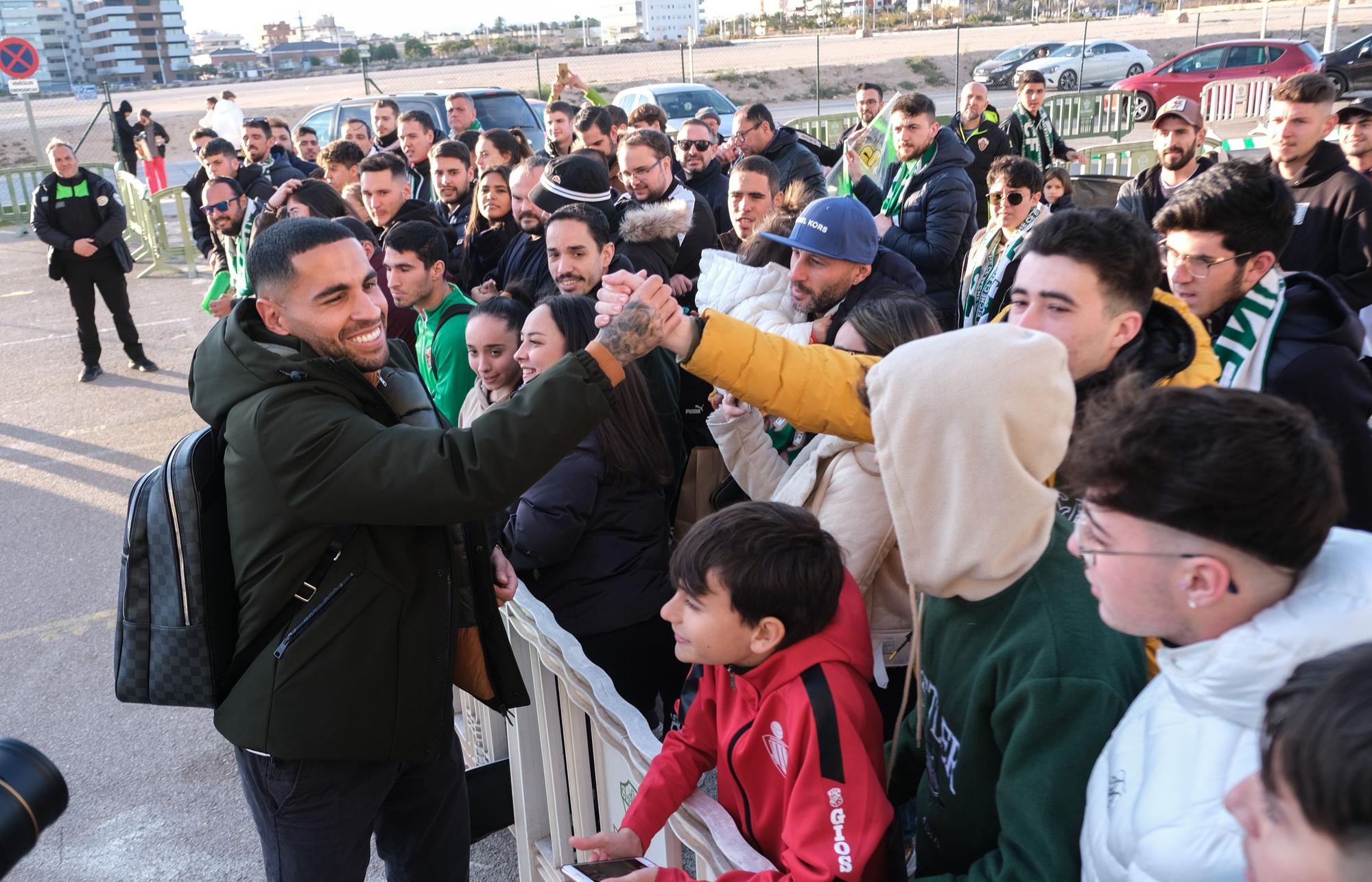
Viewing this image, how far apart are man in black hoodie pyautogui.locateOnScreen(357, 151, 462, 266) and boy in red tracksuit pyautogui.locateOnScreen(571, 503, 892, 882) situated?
4.52 m

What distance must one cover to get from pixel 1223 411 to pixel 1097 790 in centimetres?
53

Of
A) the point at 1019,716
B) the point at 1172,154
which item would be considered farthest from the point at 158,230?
the point at 1019,716

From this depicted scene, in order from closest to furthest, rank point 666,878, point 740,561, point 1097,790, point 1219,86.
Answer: point 1097,790
point 666,878
point 740,561
point 1219,86

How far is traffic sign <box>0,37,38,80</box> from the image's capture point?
15039 mm

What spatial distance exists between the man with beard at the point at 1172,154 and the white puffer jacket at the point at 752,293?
2951 mm

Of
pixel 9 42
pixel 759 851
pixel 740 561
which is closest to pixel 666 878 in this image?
pixel 759 851

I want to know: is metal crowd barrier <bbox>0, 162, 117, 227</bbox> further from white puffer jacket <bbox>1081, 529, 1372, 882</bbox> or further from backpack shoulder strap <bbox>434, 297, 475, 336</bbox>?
white puffer jacket <bbox>1081, 529, 1372, 882</bbox>

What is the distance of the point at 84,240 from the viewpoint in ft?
28.9

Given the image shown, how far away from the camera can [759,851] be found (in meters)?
1.91

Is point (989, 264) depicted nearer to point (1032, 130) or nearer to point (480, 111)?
point (1032, 130)

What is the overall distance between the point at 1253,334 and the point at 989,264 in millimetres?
2710

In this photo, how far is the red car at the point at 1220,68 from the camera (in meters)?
19.8

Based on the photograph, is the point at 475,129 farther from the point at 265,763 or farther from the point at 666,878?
the point at 666,878

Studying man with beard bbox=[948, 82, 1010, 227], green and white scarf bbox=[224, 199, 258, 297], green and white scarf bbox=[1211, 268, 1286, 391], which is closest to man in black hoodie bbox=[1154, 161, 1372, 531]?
green and white scarf bbox=[1211, 268, 1286, 391]
